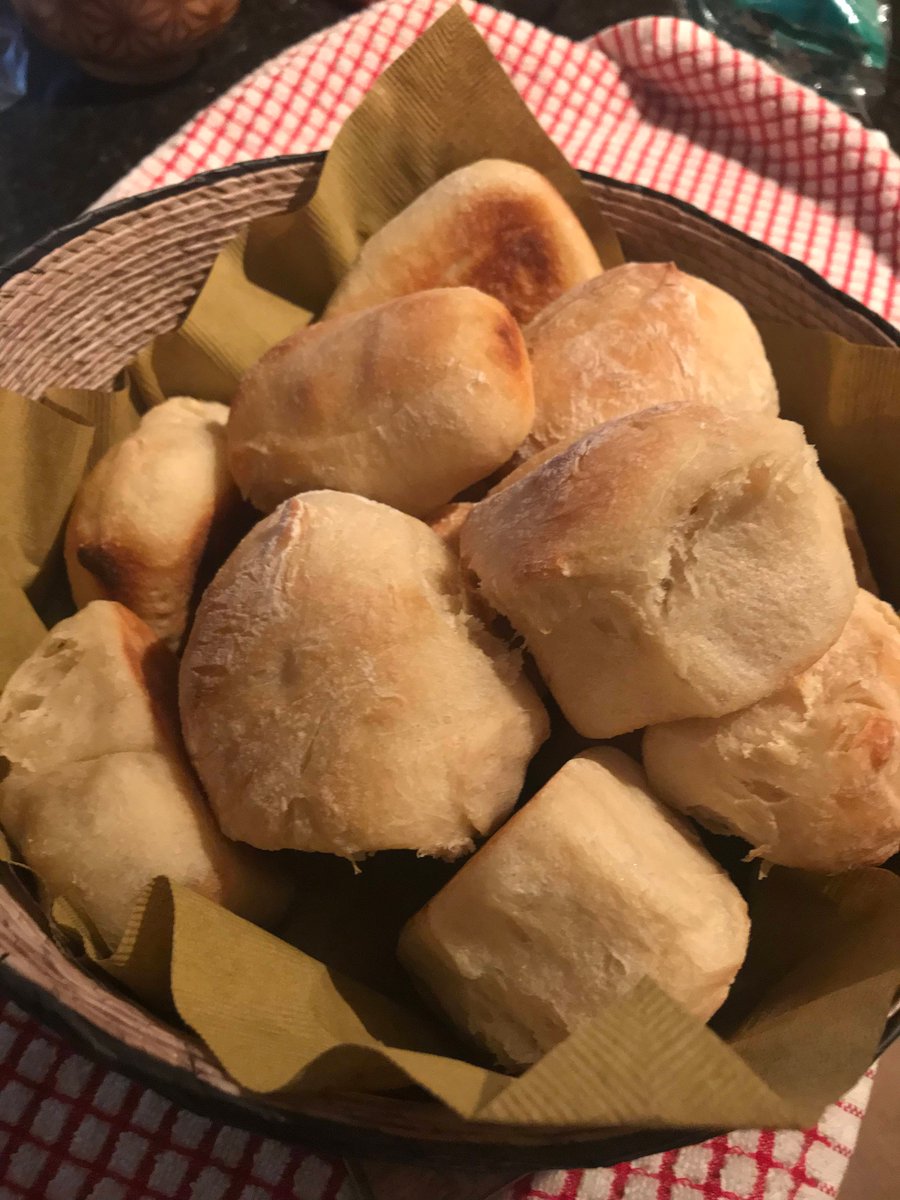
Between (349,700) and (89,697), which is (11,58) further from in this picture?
(349,700)

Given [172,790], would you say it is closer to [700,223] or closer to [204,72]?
[700,223]

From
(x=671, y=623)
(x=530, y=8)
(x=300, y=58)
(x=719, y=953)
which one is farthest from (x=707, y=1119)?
(x=530, y=8)

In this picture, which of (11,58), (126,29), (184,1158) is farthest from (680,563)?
(11,58)

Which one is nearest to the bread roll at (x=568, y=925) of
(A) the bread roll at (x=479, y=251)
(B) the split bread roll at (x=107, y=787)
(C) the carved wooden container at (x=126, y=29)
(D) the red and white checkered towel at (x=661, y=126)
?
(B) the split bread roll at (x=107, y=787)

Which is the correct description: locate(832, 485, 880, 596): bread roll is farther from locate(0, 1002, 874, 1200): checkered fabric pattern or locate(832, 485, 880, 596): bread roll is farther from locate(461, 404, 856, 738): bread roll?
locate(0, 1002, 874, 1200): checkered fabric pattern

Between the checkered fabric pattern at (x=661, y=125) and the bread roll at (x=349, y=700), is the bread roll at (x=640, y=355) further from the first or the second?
the checkered fabric pattern at (x=661, y=125)

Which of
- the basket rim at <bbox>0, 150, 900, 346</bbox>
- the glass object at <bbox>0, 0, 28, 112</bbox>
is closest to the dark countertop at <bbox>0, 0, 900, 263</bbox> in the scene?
the glass object at <bbox>0, 0, 28, 112</bbox>
